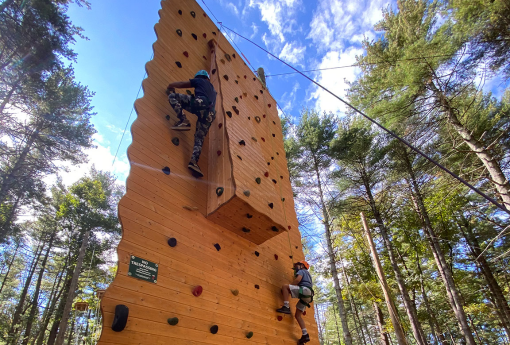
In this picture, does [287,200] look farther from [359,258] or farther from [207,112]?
[359,258]

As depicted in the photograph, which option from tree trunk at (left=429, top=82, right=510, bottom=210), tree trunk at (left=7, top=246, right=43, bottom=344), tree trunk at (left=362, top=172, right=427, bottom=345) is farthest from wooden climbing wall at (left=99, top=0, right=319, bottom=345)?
tree trunk at (left=7, top=246, right=43, bottom=344)

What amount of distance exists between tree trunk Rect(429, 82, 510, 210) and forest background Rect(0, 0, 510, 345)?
4cm

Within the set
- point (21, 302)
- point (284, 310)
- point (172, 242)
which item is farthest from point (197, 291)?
point (21, 302)

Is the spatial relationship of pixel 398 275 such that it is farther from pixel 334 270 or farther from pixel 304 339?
pixel 304 339

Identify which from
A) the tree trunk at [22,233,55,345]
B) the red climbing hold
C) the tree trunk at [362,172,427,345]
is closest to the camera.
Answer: the red climbing hold

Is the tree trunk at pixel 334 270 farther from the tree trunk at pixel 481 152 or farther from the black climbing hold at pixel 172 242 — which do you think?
the black climbing hold at pixel 172 242

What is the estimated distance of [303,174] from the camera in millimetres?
9992

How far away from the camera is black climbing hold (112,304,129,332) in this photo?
164 centimetres

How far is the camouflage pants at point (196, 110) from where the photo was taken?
9.69ft

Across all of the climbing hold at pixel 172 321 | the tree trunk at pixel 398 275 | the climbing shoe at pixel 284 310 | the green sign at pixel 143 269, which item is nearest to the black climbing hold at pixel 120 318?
the green sign at pixel 143 269

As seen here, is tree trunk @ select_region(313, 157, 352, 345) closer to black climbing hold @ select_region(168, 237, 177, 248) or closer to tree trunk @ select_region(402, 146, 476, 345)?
tree trunk @ select_region(402, 146, 476, 345)

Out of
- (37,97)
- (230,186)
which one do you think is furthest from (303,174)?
(37,97)

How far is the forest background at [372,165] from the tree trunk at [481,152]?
0.04 metres

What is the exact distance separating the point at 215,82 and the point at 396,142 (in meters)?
7.96
